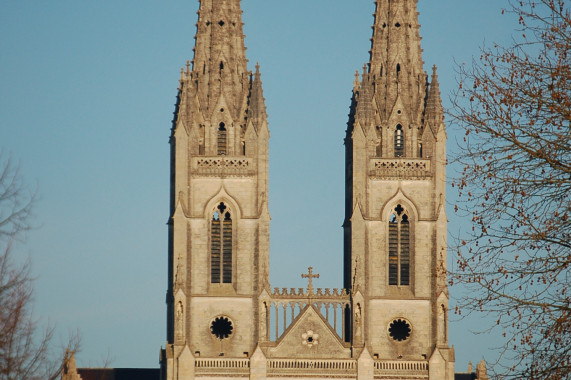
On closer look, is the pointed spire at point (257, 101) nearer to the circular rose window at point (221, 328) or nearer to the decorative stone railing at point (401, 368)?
the circular rose window at point (221, 328)

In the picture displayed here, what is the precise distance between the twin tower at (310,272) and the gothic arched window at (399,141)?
0.16ft

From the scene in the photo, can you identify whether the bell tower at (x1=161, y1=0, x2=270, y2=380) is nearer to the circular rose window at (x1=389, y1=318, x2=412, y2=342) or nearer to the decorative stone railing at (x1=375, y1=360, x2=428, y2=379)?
the decorative stone railing at (x1=375, y1=360, x2=428, y2=379)

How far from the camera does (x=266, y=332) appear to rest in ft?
211

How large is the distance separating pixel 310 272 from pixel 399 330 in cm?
518

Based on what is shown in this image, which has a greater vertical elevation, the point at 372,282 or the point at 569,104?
the point at 569,104

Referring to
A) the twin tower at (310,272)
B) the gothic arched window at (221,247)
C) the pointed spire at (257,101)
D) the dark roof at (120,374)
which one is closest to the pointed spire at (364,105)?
the twin tower at (310,272)

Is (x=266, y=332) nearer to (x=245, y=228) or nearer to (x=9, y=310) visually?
(x=245, y=228)

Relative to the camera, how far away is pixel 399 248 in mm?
65188

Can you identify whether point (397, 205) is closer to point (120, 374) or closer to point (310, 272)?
point (310, 272)

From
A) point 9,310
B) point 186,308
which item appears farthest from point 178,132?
point 9,310

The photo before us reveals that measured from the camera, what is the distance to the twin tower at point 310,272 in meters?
64.1

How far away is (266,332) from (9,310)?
3278cm

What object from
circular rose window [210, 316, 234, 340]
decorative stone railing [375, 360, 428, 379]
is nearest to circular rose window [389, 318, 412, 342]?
decorative stone railing [375, 360, 428, 379]

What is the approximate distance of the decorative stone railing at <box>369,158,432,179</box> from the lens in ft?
215
